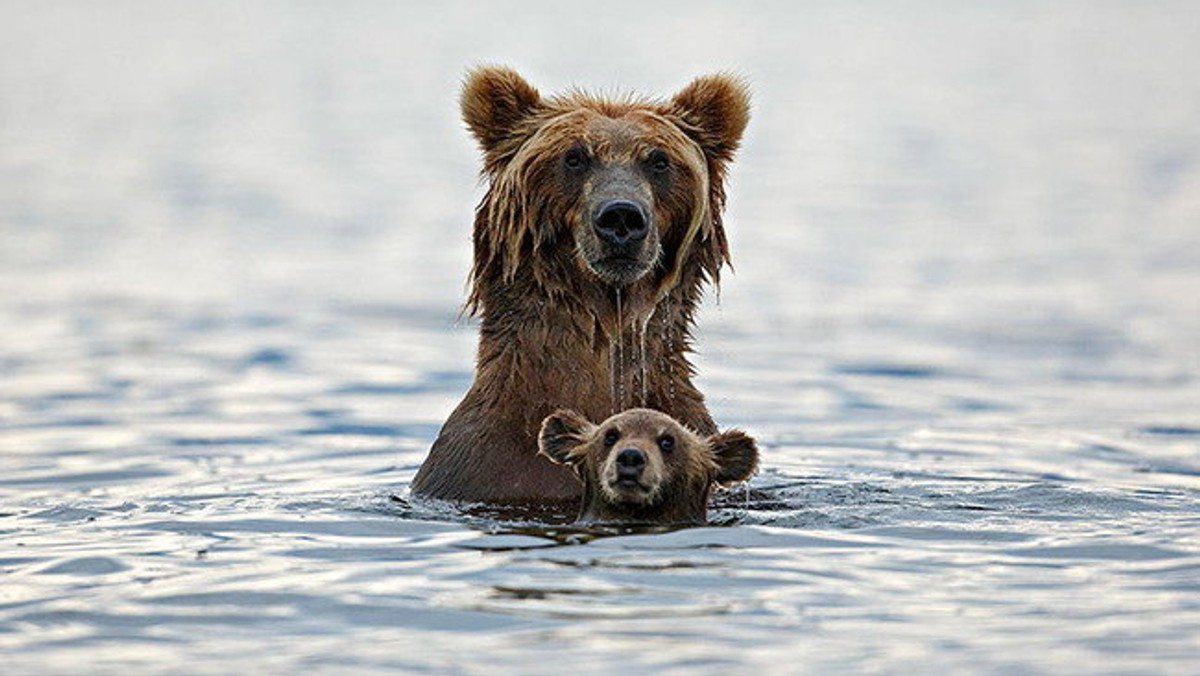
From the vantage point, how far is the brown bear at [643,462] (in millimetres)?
11516

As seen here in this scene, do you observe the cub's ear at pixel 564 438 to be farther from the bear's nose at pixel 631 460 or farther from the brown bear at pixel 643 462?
the bear's nose at pixel 631 460

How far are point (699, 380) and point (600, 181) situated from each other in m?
9.03

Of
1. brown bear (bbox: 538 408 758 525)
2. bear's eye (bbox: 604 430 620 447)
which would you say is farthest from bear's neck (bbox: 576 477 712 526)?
bear's eye (bbox: 604 430 620 447)

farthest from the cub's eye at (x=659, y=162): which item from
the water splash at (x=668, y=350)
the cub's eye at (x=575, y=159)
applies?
the water splash at (x=668, y=350)

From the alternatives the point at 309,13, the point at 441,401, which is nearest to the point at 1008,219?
the point at 441,401

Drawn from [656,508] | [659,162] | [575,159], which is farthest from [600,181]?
[656,508]

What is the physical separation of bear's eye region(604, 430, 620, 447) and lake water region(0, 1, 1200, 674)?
52 centimetres

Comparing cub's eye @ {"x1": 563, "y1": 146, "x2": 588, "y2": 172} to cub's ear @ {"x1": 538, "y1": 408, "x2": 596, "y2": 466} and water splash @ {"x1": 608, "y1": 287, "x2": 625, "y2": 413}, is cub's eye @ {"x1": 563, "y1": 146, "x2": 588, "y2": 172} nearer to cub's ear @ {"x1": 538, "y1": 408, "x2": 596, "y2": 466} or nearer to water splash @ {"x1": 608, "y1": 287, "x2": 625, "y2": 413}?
water splash @ {"x1": 608, "y1": 287, "x2": 625, "y2": 413}

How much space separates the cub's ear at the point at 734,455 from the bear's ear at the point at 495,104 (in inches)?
72.7

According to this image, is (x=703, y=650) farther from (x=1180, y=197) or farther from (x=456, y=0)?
(x=456, y=0)

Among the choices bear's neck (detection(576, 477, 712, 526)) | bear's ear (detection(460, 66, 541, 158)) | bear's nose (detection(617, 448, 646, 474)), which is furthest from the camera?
bear's ear (detection(460, 66, 541, 158))

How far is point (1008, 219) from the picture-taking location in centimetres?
3416

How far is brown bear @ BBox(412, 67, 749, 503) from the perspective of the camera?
1189 cm

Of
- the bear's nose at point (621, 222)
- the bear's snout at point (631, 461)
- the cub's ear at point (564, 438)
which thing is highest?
the bear's nose at point (621, 222)
